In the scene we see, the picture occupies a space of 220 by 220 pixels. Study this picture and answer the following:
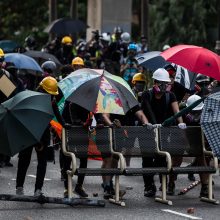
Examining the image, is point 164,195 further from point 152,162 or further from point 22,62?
point 22,62

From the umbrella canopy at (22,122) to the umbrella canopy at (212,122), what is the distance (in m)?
1.99

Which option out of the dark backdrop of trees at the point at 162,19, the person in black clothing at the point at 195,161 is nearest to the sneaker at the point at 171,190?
the person in black clothing at the point at 195,161

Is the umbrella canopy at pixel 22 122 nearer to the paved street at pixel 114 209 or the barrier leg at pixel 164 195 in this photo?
the paved street at pixel 114 209

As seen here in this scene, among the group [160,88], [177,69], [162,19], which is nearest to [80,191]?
[160,88]

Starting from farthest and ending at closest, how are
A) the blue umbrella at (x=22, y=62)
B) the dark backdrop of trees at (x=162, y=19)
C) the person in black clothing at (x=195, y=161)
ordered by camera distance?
1. the dark backdrop of trees at (x=162, y=19)
2. the blue umbrella at (x=22, y=62)
3. the person in black clothing at (x=195, y=161)

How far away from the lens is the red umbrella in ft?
49.2

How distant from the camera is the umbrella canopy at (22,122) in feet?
41.9

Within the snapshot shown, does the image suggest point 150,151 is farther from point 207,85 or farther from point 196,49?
A: point 207,85

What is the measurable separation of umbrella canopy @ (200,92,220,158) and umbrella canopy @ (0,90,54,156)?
1.99 m

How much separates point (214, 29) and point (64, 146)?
3615 cm

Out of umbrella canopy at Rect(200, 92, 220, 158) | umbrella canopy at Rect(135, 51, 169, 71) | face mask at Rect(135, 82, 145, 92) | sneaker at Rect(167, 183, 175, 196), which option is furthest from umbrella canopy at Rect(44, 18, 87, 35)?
umbrella canopy at Rect(200, 92, 220, 158)

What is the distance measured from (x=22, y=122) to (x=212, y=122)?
95.7 inches

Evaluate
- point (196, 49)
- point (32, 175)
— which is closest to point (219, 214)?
point (196, 49)

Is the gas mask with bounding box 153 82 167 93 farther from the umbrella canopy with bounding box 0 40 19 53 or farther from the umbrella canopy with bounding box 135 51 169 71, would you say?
the umbrella canopy with bounding box 0 40 19 53
